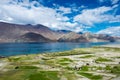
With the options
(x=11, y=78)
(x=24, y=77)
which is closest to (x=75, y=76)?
(x=24, y=77)

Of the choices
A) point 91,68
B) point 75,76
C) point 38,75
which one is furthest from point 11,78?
point 91,68

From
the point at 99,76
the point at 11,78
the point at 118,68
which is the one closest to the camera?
the point at 11,78

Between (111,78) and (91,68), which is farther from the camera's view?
(91,68)

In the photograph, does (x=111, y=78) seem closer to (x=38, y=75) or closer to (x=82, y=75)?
(x=82, y=75)

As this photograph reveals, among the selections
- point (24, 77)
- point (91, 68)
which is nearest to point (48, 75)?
point (24, 77)

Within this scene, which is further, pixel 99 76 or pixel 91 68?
pixel 91 68

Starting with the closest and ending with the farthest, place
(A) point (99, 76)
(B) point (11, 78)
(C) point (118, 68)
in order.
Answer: (B) point (11, 78) < (A) point (99, 76) < (C) point (118, 68)

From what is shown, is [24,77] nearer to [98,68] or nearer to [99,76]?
[99,76]

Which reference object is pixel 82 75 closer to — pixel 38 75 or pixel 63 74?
pixel 63 74
